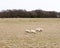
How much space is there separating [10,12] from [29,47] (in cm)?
3613

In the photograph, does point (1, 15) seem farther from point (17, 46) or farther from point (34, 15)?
point (17, 46)

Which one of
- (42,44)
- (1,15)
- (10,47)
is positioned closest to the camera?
(10,47)

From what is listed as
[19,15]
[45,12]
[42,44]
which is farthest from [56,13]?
[42,44]

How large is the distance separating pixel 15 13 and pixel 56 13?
900cm

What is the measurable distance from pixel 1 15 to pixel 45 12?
9724mm

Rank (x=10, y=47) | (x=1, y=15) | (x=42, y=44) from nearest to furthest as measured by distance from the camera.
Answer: (x=10, y=47) → (x=42, y=44) → (x=1, y=15)

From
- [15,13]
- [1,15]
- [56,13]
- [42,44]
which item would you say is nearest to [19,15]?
[15,13]

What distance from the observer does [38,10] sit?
153ft

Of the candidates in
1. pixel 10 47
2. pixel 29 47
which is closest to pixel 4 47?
pixel 10 47

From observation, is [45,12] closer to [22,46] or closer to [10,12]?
[10,12]

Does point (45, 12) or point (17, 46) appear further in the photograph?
point (45, 12)

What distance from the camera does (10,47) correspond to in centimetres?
1020

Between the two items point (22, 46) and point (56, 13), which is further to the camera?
point (56, 13)

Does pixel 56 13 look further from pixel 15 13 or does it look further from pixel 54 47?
pixel 54 47
